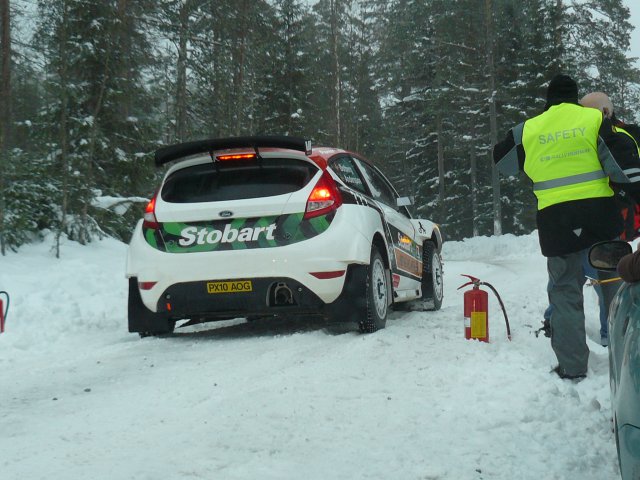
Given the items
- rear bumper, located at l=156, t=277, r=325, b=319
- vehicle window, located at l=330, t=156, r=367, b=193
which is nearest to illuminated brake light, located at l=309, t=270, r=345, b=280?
rear bumper, located at l=156, t=277, r=325, b=319

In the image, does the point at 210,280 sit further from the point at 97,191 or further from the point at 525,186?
the point at 525,186

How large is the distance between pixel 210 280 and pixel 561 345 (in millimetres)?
2766

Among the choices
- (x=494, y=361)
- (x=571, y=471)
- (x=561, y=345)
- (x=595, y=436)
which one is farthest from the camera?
(x=494, y=361)

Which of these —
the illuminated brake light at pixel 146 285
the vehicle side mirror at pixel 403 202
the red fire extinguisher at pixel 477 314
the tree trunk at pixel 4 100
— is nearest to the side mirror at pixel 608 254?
the red fire extinguisher at pixel 477 314

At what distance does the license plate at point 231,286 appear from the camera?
222 inches

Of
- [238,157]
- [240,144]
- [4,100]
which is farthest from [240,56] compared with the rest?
Result: [240,144]

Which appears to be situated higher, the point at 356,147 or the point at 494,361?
the point at 356,147

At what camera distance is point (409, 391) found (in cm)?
405

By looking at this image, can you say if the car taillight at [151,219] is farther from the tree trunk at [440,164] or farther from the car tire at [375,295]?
the tree trunk at [440,164]

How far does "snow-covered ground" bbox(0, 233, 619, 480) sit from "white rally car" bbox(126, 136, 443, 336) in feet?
0.99

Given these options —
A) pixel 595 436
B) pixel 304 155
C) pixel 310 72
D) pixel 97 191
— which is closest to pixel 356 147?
pixel 310 72

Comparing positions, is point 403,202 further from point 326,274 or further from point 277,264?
point 277,264

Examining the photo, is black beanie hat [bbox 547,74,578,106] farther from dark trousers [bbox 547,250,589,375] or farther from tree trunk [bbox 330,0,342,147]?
tree trunk [bbox 330,0,342,147]

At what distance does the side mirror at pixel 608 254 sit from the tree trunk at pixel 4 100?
359 inches
